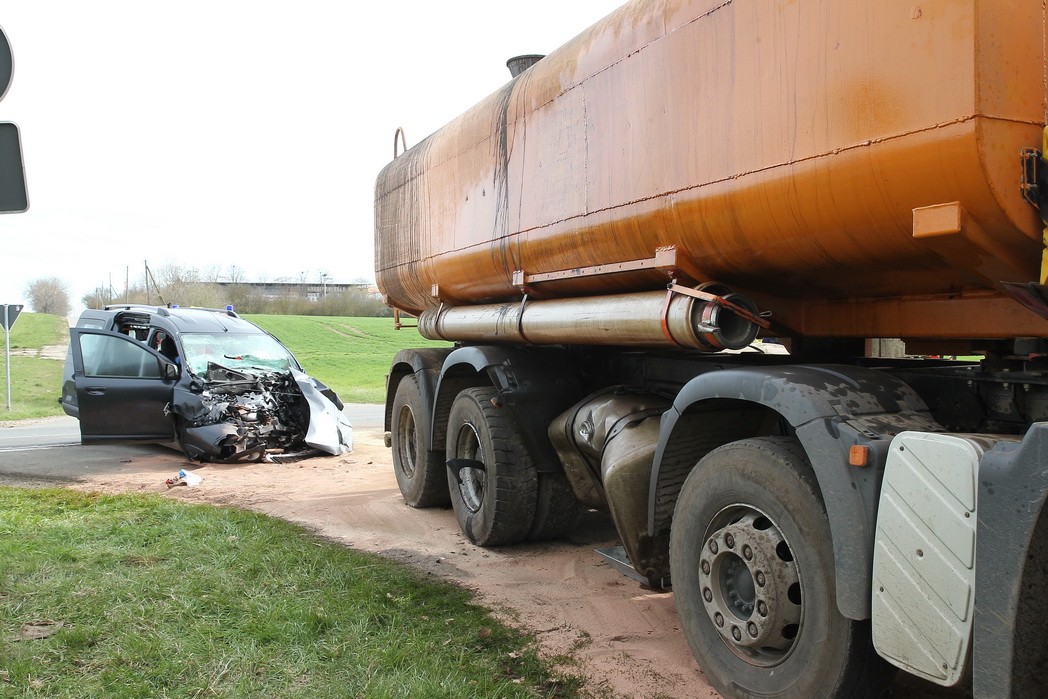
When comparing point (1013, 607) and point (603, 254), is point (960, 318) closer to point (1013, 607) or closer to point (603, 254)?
point (1013, 607)

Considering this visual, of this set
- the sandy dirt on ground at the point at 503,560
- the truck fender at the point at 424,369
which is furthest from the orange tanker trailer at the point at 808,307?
the truck fender at the point at 424,369

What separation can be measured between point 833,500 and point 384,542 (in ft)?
14.3

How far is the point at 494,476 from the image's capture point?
6.18 meters

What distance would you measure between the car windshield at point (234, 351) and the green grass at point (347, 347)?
971 cm

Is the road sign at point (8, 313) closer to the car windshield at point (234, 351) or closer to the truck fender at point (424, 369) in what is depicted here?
the car windshield at point (234, 351)

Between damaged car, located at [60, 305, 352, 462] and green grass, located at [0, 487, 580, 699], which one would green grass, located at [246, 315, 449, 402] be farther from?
green grass, located at [0, 487, 580, 699]

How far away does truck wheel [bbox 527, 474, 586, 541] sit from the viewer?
6309 mm

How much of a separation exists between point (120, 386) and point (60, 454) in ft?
6.33

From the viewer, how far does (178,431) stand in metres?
11.2

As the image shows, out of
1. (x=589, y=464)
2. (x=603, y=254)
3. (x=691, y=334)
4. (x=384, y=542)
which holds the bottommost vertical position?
(x=384, y=542)

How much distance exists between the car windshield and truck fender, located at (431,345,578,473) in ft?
20.6

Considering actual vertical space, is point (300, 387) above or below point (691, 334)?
below

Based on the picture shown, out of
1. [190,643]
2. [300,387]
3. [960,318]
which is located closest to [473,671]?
[190,643]

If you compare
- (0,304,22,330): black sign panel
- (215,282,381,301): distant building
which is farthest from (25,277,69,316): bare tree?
(0,304,22,330): black sign panel
